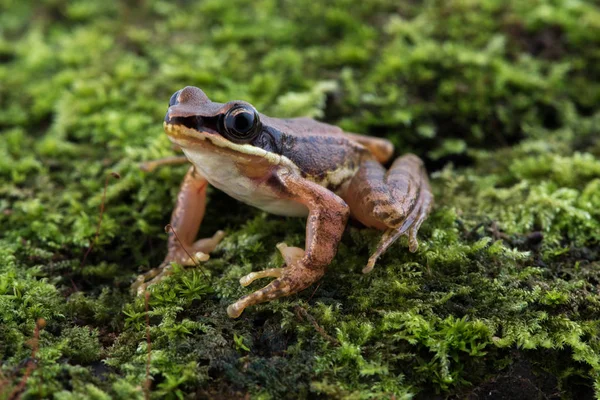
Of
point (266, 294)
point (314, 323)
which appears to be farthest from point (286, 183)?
point (314, 323)

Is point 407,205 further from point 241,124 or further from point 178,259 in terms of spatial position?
point 178,259

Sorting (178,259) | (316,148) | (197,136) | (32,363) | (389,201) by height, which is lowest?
(178,259)

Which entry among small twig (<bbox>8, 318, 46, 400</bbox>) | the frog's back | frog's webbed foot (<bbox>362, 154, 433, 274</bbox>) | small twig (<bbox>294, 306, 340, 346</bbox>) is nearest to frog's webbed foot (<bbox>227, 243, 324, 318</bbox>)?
small twig (<bbox>294, 306, 340, 346</bbox>)

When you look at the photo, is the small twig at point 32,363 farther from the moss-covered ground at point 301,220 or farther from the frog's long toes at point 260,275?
the frog's long toes at point 260,275

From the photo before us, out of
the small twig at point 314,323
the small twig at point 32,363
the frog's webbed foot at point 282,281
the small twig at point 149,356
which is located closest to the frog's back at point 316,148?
the frog's webbed foot at point 282,281

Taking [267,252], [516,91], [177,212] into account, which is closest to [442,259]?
[267,252]

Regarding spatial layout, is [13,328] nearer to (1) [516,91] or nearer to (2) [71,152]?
(2) [71,152]

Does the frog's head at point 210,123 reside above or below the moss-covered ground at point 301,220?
above

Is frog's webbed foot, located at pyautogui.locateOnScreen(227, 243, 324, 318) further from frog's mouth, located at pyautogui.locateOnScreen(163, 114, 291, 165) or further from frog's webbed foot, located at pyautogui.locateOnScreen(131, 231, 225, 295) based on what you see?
frog's mouth, located at pyautogui.locateOnScreen(163, 114, 291, 165)
